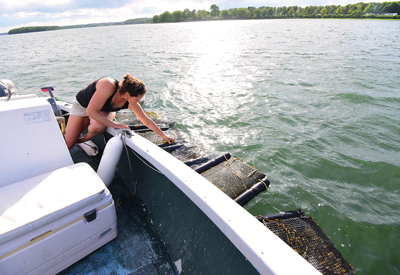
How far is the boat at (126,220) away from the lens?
134 cm

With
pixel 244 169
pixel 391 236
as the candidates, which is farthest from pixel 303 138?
pixel 244 169

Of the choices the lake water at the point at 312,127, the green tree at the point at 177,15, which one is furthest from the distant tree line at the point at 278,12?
the lake water at the point at 312,127

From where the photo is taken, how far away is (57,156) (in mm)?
2078

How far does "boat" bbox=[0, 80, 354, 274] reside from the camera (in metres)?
1.34

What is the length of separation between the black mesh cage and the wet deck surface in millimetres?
1337

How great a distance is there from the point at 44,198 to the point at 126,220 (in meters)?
1.06

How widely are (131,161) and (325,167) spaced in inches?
174

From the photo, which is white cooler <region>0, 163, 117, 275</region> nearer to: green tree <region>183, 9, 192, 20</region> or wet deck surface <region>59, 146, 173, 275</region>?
wet deck surface <region>59, 146, 173, 275</region>

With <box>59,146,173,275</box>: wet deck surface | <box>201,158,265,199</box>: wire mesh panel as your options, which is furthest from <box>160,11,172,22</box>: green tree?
<box>59,146,173,275</box>: wet deck surface

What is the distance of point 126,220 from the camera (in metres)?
2.41

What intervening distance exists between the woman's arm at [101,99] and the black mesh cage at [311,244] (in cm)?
253

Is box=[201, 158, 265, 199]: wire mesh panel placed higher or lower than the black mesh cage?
higher

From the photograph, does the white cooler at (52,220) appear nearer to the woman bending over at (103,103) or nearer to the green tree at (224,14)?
the woman bending over at (103,103)

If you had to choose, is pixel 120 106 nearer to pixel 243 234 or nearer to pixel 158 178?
pixel 158 178
